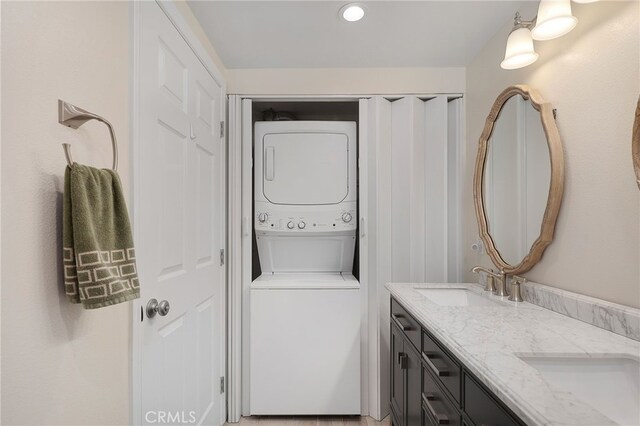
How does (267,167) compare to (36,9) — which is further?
(267,167)

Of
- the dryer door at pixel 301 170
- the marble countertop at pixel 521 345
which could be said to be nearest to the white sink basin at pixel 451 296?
the marble countertop at pixel 521 345

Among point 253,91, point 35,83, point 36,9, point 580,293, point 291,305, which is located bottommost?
point 291,305

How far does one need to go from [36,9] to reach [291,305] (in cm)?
183

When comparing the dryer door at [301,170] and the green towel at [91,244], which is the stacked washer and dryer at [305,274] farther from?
the green towel at [91,244]

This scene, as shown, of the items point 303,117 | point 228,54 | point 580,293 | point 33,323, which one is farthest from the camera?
point 303,117

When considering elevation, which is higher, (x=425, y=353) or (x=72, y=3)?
(x=72, y=3)

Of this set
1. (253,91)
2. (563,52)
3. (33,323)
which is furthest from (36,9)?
(563,52)

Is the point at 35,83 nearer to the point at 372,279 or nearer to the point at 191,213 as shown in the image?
the point at 191,213

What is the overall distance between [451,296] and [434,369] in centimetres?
65

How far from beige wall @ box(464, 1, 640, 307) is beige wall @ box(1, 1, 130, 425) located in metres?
1.69

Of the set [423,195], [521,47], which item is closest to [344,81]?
[423,195]

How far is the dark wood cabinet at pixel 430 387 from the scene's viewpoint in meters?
0.84

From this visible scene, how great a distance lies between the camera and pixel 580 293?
1198mm

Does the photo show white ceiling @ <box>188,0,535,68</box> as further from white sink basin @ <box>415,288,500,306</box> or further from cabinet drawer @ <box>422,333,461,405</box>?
cabinet drawer @ <box>422,333,461,405</box>
